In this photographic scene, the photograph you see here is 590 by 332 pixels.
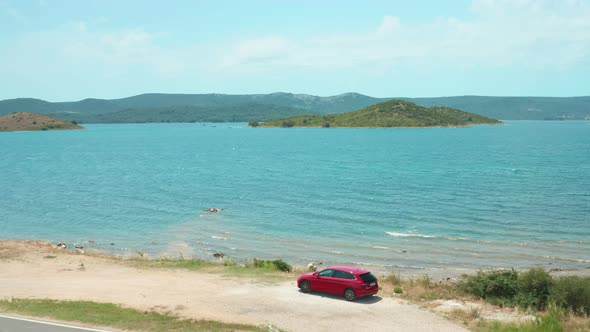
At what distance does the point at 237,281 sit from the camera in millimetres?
29953

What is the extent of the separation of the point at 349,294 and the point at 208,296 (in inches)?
272

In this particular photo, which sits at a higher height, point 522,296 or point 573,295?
point 573,295

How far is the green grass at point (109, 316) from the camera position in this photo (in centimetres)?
2080

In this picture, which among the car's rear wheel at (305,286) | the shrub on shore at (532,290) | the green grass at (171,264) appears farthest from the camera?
the green grass at (171,264)

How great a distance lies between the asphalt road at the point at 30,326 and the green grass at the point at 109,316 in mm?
845

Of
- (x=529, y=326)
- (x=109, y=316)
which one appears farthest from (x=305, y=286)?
(x=529, y=326)

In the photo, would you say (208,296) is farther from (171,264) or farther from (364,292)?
(171,264)

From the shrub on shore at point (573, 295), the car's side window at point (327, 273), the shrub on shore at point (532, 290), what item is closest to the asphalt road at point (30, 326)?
the car's side window at point (327, 273)

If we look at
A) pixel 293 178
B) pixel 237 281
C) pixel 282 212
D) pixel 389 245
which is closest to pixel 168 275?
pixel 237 281

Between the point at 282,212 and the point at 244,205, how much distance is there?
23.9 feet

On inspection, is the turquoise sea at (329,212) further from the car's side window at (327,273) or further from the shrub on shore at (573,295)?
the shrub on shore at (573,295)

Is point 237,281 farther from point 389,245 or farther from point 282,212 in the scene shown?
point 282,212

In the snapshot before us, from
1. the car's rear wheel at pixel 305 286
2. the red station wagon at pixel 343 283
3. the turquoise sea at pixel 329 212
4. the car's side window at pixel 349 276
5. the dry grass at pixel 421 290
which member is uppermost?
the car's side window at pixel 349 276

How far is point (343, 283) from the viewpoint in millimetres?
25922
